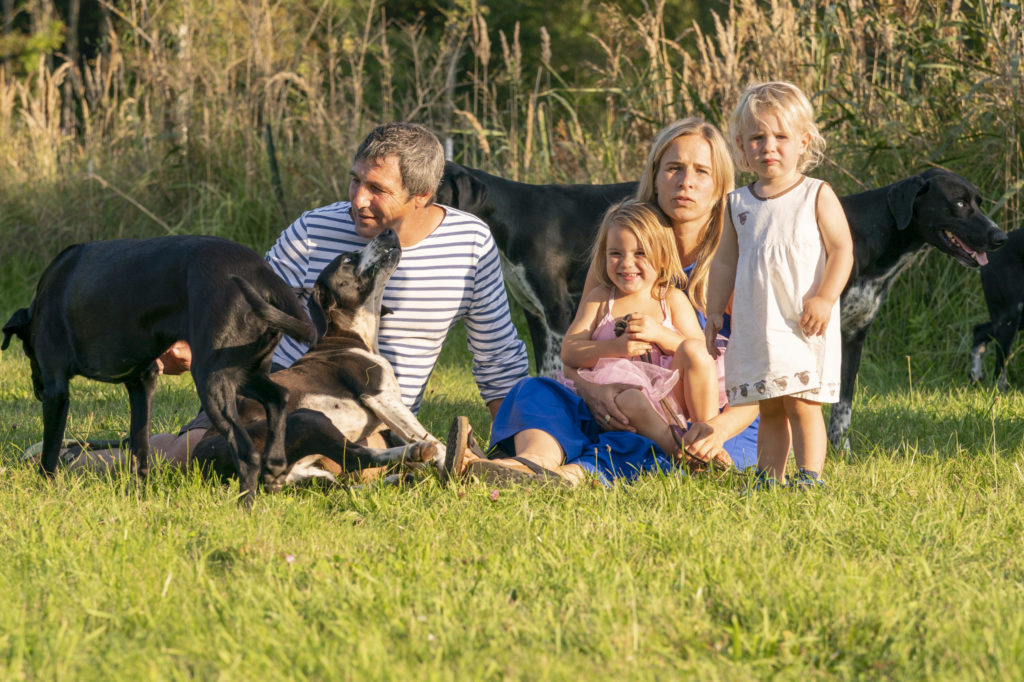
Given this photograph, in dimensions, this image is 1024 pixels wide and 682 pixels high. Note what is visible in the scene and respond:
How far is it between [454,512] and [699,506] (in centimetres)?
78

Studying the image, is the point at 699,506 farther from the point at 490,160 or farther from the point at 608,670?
the point at 490,160

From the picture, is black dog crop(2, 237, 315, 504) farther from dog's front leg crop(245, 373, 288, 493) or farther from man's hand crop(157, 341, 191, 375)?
man's hand crop(157, 341, 191, 375)

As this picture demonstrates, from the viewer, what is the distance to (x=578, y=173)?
8.17 meters

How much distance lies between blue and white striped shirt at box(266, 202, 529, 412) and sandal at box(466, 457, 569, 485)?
0.78 metres

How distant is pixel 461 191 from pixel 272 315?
298 cm

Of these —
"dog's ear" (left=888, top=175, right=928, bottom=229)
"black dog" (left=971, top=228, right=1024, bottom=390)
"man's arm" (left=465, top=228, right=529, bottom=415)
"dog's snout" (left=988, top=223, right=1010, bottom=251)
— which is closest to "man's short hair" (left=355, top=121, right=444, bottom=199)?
"man's arm" (left=465, top=228, right=529, bottom=415)

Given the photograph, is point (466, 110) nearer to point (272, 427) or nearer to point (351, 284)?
point (351, 284)

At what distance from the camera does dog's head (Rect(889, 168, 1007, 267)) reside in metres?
4.99

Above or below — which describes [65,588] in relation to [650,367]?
below

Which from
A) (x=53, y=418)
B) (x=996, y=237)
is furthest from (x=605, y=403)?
(x=996, y=237)

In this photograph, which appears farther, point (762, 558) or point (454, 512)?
point (454, 512)

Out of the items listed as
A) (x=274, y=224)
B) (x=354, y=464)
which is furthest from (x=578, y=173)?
(x=354, y=464)

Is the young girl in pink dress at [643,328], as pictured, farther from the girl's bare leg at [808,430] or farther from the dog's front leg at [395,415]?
the dog's front leg at [395,415]

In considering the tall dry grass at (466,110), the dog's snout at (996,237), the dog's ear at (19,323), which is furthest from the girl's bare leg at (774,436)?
the tall dry grass at (466,110)
